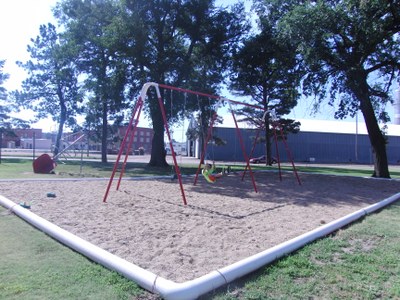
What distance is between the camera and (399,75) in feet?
61.0

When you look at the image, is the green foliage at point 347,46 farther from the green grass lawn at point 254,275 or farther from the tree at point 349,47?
the green grass lawn at point 254,275

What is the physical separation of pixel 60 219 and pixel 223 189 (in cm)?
683

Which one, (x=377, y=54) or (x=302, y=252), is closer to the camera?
(x=302, y=252)

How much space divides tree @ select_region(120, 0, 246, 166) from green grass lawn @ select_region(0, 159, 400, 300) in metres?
15.9

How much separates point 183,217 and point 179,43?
759 inches

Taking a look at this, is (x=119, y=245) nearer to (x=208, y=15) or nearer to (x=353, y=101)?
(x=353, y=101)

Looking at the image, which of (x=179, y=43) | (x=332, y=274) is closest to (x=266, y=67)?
(x=179, y=43)

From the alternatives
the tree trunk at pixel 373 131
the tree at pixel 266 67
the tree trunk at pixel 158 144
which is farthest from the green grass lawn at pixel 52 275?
the tree trunk at pixel 158 144

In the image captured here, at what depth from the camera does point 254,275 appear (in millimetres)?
4293

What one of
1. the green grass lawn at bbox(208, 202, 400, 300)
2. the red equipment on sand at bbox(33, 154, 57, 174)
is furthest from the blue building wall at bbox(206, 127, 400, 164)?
the green grass lawn at bbox(208, 202, 400, 300)

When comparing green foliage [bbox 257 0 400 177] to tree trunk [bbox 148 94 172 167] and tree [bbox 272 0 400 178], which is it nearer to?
tree [bbox 272 0 400 178]

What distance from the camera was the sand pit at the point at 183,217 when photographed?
4.87m

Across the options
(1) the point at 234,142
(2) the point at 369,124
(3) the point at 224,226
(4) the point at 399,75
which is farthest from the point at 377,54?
(1) the point at 234,142

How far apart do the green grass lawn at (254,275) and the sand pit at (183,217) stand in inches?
19.5
